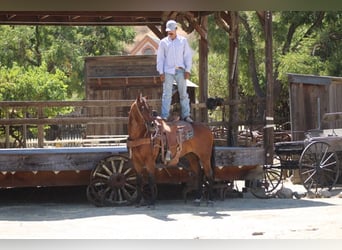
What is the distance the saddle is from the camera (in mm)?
8828

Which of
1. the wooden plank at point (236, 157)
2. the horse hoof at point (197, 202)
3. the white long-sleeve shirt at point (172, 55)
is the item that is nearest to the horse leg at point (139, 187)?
the horse hoof at point (197, 202)

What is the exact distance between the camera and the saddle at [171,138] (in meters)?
8.83

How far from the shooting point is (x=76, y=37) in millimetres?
28031

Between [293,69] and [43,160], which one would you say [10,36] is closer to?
[293,69]

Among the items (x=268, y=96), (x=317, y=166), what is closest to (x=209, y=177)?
(x=268, y=96)

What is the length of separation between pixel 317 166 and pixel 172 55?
3.15 metres

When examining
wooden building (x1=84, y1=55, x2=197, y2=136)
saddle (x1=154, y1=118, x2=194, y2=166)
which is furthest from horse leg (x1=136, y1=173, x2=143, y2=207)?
wooden building (x1=84, y1=55, x2=197, y2=136)

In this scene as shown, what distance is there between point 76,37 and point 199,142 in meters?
19.5

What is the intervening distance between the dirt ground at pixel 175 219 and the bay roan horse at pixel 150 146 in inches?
13.7

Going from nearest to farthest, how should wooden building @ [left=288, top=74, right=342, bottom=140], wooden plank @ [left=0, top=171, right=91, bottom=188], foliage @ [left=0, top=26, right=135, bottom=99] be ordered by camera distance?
wooden plank @ [left=0, top=171, right=91, bottom=188] < wooden building @ [left=288, top=74, right=342, bottom=140] < foliage @ [left=0, top=26, right=135, bottom=99]

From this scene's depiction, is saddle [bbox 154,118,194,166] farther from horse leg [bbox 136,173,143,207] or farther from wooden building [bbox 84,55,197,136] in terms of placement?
wooden building [bbox 84,55,197,136]

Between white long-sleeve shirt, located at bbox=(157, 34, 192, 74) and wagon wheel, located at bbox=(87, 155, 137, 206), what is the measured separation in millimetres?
1284

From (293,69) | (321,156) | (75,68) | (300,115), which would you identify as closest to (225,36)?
(293,69)

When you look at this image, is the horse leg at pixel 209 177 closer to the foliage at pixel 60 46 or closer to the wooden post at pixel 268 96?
the wooden post at pixel 268 96
